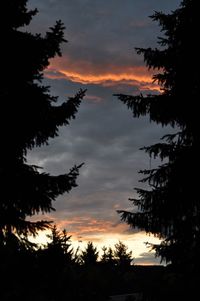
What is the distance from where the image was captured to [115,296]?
48.8 m

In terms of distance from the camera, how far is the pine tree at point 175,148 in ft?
51.4

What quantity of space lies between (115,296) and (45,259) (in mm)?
40666

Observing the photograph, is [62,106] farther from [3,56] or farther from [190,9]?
[190,9]

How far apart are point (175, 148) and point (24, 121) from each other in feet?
17.2

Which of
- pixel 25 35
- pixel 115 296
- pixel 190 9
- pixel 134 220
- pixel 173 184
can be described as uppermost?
pixel 190 9

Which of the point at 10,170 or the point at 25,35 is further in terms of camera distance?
the point at 25,35

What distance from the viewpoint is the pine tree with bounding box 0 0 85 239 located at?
14133 mm

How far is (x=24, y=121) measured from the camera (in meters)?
14.3

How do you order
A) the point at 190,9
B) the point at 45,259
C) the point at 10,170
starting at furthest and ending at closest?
1. the point at 190,9
2. the point at 10,170
3. the point at 45,259

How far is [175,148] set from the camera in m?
16.3

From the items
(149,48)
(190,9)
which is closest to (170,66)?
(149,48)

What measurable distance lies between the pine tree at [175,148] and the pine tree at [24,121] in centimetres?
292

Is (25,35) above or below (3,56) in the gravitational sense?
above

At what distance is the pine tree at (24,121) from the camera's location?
1413 cm
